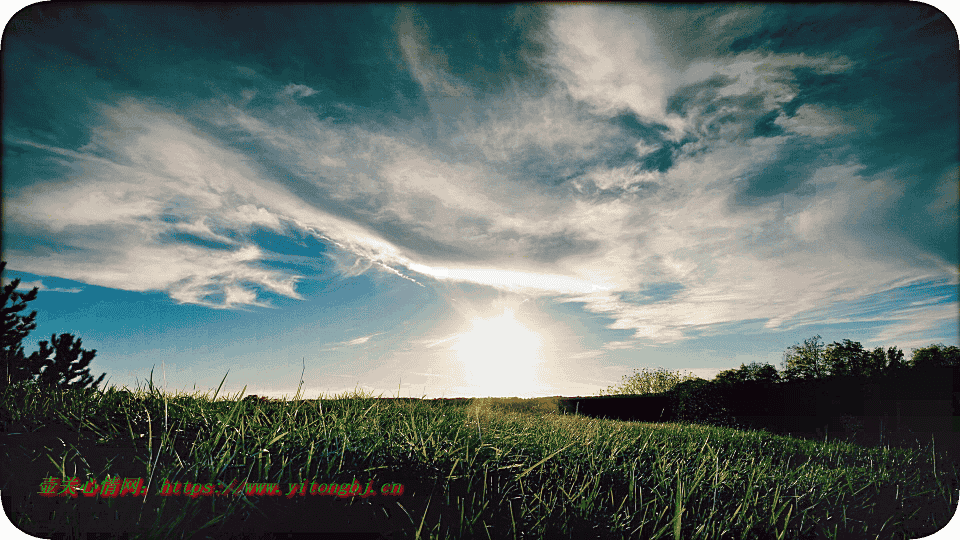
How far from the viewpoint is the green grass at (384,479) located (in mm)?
2056

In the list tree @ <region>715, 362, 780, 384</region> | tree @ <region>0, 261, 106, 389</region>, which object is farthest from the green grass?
tree @ <region>715, 362, 780, 384</region>

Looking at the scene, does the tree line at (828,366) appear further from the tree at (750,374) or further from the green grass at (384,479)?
the green grass at (384,479)

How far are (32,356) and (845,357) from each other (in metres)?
21.4

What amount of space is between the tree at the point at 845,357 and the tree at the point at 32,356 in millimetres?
18187

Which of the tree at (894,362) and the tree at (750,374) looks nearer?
the tree at (894,362)

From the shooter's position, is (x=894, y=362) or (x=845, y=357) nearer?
(x=894, y=362)

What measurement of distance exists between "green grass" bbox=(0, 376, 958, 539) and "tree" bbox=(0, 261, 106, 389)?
459 mm

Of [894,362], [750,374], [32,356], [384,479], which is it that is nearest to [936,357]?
[894,362]

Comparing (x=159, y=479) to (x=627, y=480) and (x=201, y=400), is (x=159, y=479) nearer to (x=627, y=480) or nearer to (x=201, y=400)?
(x=201, y=400)

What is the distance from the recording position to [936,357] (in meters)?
9.78

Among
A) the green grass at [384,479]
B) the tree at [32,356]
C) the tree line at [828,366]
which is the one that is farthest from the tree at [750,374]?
the tree at [32,356]

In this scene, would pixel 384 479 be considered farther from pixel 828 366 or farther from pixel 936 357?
pixel 828 366

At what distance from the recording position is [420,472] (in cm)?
272

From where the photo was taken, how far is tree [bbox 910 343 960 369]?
885 centimetres
